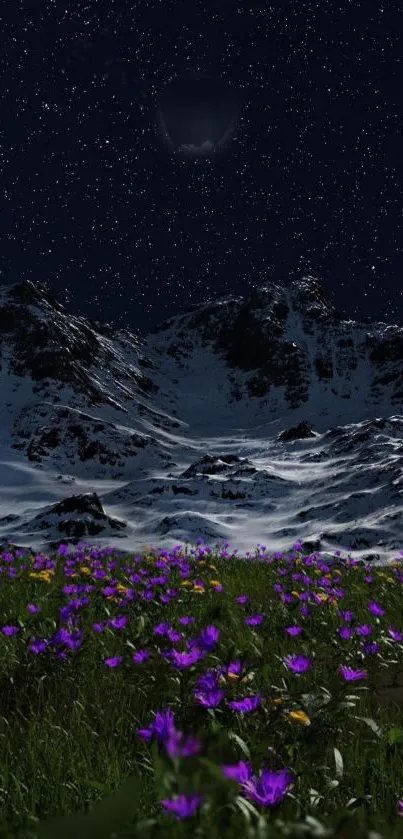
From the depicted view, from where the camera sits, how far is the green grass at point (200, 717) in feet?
3.43

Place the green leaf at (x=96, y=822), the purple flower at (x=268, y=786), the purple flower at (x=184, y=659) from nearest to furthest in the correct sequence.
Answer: the green leaf at (x=96, y=822) < the purple flower at (x=268, y=786) < the purple flower at (x=184, y=659)

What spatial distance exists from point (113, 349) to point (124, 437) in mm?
82310

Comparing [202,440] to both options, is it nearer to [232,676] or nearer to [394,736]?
[232,676]

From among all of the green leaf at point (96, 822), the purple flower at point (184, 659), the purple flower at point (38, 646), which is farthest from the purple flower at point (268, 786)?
the purple flower at point (38, 646)

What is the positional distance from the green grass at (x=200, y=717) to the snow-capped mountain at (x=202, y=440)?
1018cm

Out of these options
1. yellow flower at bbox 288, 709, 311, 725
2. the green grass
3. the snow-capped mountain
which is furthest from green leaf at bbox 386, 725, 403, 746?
the snow-capped mountain

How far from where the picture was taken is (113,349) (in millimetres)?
187375

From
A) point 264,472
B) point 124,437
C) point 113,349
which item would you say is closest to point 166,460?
point 124,437

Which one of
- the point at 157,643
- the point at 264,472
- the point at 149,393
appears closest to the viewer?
the point at 157,643

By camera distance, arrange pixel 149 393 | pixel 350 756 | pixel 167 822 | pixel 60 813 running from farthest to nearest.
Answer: pixel 149 393 < pixel 350 756 < pixel 60 813 < pixel 167 822

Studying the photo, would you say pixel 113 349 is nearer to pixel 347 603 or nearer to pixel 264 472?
pixel 264 472

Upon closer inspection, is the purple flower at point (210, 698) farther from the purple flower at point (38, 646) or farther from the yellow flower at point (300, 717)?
the purple flower at point (38, 646)

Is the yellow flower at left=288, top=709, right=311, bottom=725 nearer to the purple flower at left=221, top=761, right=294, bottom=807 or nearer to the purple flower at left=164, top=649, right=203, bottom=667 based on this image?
the purple flower at left=164, top=649, right=203, bottom=667

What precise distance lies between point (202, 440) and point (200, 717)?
5153 inches
